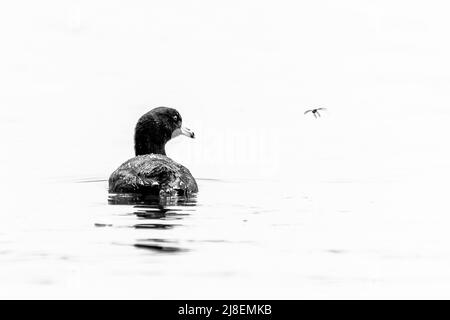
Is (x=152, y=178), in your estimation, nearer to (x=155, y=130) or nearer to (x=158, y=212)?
(x=158, y=212)

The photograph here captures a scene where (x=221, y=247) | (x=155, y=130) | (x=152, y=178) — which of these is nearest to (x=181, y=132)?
(x=155, y=130)

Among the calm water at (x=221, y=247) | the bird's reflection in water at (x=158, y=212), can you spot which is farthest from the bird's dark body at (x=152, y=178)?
the calm water at (x=221, y=247)

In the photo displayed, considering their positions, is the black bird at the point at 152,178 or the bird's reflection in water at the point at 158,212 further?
the black bird at the point at 152,178

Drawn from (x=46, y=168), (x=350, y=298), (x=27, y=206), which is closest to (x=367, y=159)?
(x=46, y=168)

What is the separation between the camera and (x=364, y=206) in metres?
16.5

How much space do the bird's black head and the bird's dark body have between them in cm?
216

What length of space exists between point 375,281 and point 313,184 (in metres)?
10.2

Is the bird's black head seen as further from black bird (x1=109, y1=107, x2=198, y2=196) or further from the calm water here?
the calm water

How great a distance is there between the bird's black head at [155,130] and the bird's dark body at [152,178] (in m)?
2.16

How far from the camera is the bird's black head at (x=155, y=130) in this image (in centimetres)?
1989

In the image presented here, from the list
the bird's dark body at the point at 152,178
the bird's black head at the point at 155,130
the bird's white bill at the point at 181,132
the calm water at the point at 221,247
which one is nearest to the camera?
the calm water at the point at 221,247

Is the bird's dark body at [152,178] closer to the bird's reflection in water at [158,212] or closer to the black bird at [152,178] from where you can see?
the black bird at [152,178]

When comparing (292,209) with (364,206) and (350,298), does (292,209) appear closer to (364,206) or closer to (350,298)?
(364,206)

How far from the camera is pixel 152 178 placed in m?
16.9
